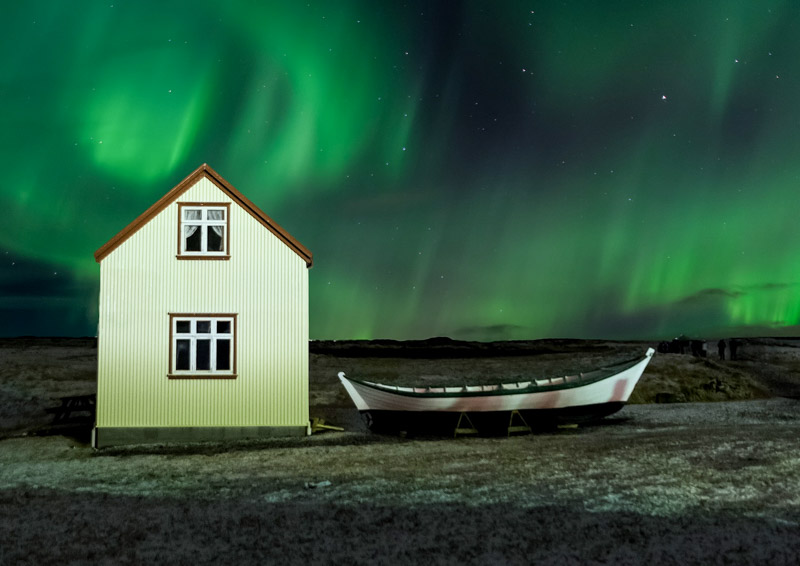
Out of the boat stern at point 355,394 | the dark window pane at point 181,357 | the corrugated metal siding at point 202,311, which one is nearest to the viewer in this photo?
the corrugated metal siding at point 202,311

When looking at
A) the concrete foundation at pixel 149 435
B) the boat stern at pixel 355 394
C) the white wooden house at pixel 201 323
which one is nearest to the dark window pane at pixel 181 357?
the white wooden house at pixel 201 323

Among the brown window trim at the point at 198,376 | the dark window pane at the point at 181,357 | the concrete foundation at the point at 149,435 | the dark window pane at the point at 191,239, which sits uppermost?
the dark window pane at the point at 191,239

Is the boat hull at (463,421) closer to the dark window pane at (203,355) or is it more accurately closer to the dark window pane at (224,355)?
the dark window pane at (224,355)

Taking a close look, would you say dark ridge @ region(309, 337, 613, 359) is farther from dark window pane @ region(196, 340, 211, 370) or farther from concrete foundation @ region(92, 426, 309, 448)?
concrete foundation @ region(92, 426, 309, 448)

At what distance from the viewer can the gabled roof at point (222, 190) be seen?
17797 mm

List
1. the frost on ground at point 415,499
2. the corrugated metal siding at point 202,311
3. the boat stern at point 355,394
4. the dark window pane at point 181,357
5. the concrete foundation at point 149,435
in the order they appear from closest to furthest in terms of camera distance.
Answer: the frost on ground at point 415,499 → the concrete foundation at point 149,435 → the corrugated metal siding at point 202,311 → the dark window pane at point 181,357 → the boat stern at point 355,394

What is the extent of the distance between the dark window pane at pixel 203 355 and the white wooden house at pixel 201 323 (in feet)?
0.09

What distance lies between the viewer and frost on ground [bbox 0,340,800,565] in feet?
26.2

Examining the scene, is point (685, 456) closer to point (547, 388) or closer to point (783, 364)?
point (547, 388)

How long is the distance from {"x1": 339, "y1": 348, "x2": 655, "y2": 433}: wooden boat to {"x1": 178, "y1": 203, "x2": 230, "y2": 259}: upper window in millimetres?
4916

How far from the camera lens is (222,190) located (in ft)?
59.7

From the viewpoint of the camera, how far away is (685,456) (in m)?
14.3

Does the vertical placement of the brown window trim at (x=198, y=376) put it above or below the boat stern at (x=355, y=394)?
above

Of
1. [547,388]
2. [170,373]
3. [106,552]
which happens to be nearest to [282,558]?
[106,552]
